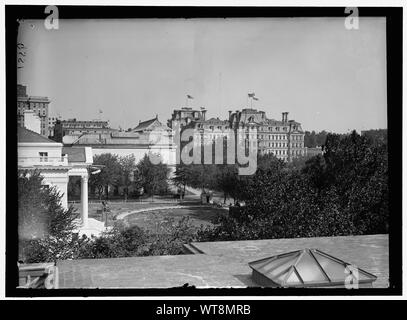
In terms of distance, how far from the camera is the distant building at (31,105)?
5211 millimetres

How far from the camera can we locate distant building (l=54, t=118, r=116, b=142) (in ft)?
18.4

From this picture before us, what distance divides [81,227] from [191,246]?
1.23 m

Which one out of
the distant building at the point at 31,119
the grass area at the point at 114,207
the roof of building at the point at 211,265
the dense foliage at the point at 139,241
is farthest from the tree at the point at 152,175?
the distant building at the point at 31,119

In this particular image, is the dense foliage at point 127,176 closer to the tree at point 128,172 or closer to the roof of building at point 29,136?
the tree at point 128,172

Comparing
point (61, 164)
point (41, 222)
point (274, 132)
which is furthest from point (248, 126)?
point (41, 222)

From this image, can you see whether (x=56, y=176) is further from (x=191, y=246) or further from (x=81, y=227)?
(x=191, y=246)

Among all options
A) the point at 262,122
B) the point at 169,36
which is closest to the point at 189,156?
the point at 262,122

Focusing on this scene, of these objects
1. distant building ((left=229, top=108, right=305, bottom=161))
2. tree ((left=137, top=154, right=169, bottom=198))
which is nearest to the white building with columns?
tree ((left=137, top=154, right=169, bottom=198))

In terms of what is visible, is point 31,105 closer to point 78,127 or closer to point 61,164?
point 78,127

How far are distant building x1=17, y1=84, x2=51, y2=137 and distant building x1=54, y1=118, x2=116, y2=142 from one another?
176mm

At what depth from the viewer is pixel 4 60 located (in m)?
4.91

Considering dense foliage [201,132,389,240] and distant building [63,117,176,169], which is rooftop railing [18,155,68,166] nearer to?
distant building [63,117,176,169]
